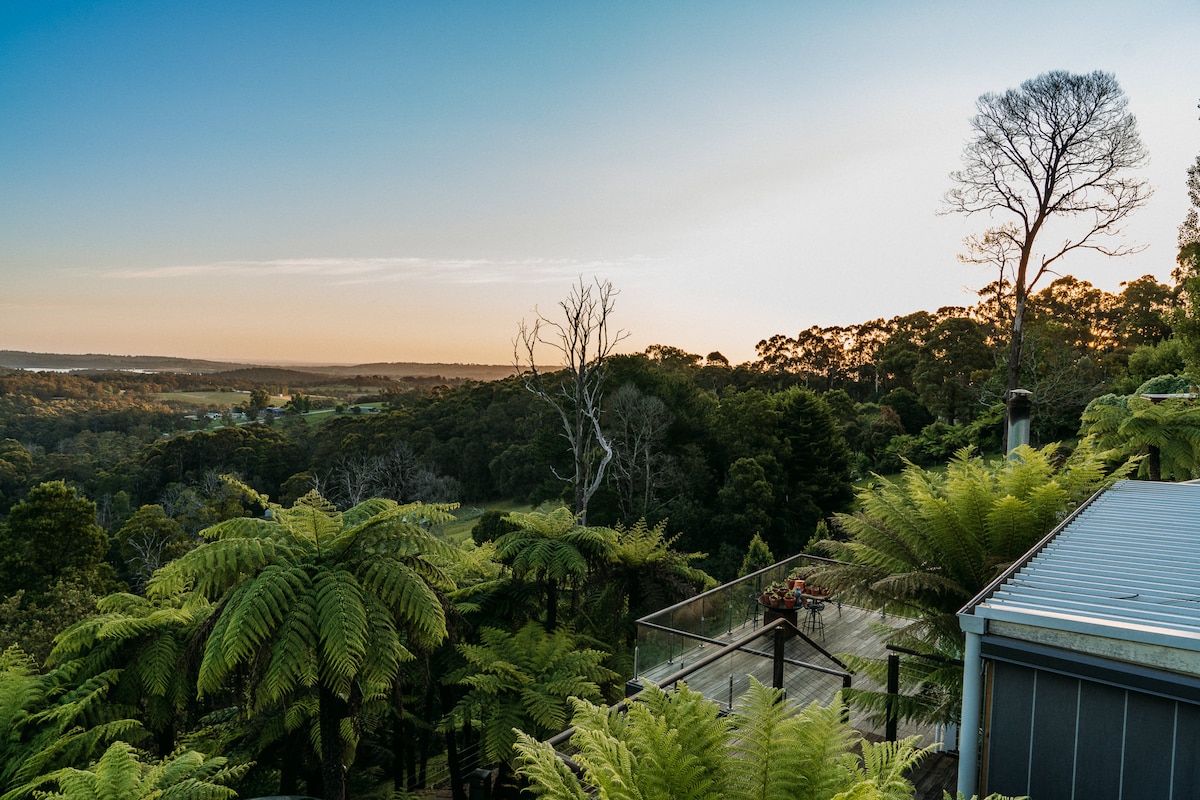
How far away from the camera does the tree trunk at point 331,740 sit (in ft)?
16.0

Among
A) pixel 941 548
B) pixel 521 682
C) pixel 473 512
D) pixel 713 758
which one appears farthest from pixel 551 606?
pixel 473 512

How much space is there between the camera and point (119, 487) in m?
33.8

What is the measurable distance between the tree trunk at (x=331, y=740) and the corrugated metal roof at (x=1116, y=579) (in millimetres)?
4578

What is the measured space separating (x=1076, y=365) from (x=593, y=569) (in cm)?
2540

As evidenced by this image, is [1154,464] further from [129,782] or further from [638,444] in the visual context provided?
[638,444]

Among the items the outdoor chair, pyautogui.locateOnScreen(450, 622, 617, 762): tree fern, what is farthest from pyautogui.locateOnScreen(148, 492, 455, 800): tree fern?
the outdoor chair

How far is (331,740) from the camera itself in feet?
16.2

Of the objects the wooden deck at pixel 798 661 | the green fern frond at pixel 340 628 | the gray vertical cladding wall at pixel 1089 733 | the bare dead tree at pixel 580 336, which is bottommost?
the wooden deck at pixel 798 661

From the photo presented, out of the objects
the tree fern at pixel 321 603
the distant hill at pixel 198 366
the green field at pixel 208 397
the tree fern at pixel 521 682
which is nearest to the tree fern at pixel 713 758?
the tree fern at pixel 321 603

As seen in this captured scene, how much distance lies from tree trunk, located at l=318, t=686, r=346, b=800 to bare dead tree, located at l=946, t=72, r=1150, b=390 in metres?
16.6

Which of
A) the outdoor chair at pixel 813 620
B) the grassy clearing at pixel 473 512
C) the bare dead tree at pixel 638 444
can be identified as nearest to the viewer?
the outdoor chair at pixel 813 620

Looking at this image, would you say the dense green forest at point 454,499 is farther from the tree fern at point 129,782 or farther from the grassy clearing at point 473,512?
the tree fern at point 129,782

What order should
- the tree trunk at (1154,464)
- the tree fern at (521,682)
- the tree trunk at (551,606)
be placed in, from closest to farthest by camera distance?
the tree fern at (521,682)
the tree trunk at (551,606)
the tree trunk at (1154,464)

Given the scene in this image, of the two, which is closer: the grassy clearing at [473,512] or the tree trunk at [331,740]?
the tree trunk at [331,740]
